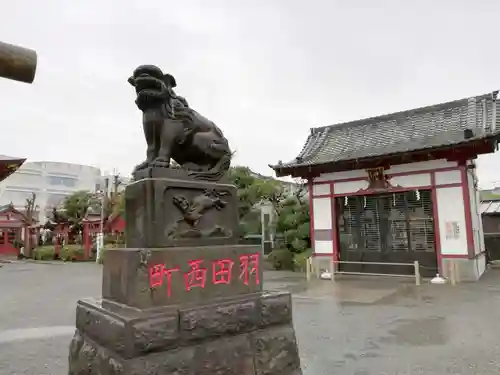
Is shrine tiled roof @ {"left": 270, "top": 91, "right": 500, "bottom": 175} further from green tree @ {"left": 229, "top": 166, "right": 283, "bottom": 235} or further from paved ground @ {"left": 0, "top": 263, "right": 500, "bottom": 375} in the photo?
paved ground @ {"left": 0, "top": 263, "right": 500, "bottom": 375}

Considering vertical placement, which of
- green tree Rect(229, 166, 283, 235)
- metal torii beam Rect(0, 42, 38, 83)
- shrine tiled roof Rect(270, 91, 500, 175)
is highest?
shrine tiled roof Rect(270, 91, 500, 175)

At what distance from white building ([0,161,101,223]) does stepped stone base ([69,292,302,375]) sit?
43116 millimetres

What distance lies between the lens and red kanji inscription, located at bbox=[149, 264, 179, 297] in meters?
2.85

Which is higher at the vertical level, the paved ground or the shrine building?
the shrine building

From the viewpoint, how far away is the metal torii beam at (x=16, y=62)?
5.65ft

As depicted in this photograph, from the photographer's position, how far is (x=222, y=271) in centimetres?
328

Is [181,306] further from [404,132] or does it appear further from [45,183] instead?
[45,183]

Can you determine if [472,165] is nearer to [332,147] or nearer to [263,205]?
[332,147]

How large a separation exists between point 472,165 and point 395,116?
3097 millimetres

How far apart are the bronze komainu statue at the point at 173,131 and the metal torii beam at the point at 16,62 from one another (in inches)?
58.7

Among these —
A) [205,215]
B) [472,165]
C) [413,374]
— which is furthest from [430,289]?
[205,215]

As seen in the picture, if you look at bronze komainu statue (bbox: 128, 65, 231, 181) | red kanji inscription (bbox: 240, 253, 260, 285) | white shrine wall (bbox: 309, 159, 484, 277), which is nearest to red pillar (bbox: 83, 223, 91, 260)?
white shrine wall (bbox: 309, 159, 484, 277)

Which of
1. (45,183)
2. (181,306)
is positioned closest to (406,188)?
(181,306)

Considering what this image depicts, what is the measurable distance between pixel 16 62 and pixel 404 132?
11943 mm
